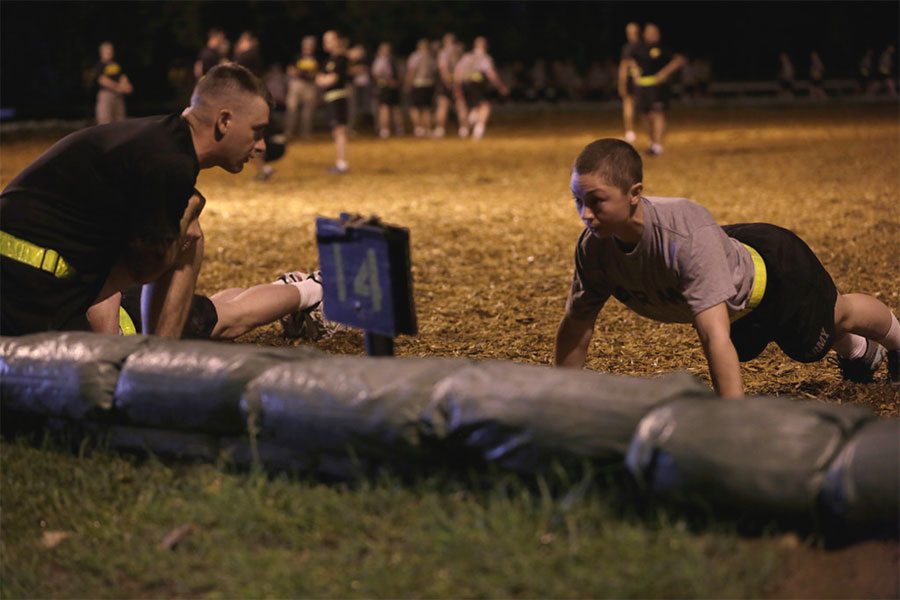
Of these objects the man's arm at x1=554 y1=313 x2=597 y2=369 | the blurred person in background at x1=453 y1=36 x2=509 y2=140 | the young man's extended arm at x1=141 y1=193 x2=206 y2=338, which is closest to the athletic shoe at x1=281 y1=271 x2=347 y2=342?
the young man's extended arm at x1=141 y1=193 x2=206 y2=338

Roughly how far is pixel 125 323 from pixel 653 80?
1278cm

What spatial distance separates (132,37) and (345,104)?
68.7 feet

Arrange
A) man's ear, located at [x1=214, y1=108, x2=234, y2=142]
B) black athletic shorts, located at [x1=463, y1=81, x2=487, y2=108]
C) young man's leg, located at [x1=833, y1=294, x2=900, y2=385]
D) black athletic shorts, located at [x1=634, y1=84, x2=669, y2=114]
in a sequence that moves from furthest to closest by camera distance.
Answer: black athletic shorts, located at [x1=463, y1=81, x2=487, y2=108] < black athletic shorts, located at [x1=634, y1=84, x2=669, y2=114] < young man's leg, located at [x1=833, y1=294, x2=900, y2=385] < man's ear, located at [x1=214, y1=108, x2=234, y2=142]

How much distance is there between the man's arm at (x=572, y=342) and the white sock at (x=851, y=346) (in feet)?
3.96

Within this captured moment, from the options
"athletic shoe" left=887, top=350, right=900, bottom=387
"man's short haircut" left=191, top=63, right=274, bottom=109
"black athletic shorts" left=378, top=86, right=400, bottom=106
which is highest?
"man's short haircut" left=191, top=63, right=274, bottom=109

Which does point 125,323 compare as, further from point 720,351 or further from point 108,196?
point 720,351

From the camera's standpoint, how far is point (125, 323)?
5.12 meters

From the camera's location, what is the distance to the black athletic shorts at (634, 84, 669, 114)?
16.6 m

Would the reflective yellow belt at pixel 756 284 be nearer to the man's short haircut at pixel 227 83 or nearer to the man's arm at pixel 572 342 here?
the man's arm at pixel 572 342

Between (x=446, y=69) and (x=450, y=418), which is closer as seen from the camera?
(x=450, y=418)

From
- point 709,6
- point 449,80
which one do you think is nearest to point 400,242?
point 449,80

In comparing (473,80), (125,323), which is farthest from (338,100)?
(125,323)

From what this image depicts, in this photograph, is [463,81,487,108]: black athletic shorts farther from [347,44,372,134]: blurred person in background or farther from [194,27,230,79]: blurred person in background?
[194,27,230,79]: blurred person in background

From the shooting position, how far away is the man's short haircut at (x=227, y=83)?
4316 mm
